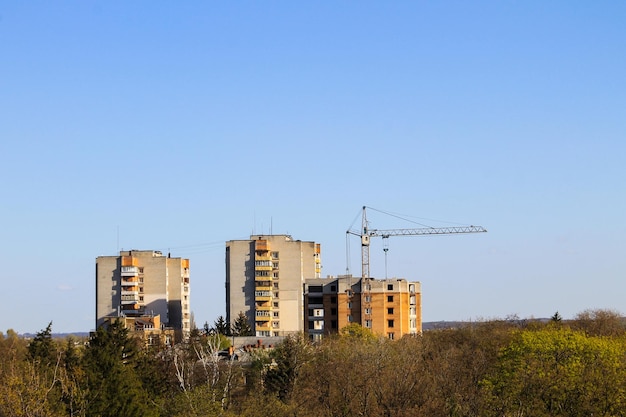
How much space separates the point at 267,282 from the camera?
187m

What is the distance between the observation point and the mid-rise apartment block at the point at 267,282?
186 m

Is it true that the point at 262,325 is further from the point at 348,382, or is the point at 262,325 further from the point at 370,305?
the point at 348,382

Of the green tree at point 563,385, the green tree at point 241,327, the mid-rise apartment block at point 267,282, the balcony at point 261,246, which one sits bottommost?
the green tree at point 563,385

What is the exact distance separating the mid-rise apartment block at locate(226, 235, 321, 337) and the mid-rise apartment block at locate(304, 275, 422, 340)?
18.5 metres

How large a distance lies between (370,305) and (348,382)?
86.7m

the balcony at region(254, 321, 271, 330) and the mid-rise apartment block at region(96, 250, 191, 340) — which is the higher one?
the mid-rise apartment block at region(96, 250, 191, 340)

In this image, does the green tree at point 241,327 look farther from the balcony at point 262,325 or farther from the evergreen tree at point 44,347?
the evergreen tree at point 44,347

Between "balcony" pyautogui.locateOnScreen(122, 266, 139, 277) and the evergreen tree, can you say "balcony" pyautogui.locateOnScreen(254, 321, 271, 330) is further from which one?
the evergreen tree

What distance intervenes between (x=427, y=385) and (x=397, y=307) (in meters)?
89.3

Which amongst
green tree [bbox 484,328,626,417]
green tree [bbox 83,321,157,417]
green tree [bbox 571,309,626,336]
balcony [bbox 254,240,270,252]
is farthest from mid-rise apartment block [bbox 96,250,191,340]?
green tree [bbox 484,328,626,417]

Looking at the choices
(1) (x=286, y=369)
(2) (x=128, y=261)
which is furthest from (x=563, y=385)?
(2) (x=128, y=261)

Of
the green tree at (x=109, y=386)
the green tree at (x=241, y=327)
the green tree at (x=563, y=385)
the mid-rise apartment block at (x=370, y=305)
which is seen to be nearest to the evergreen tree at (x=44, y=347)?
the green tree at (x=109, y=386)

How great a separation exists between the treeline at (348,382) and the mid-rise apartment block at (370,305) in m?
57.1

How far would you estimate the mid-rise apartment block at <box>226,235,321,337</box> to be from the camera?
612ft
